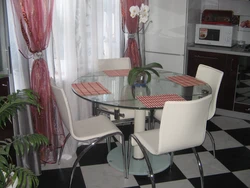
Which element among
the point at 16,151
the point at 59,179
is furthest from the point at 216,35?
the point at 16,151

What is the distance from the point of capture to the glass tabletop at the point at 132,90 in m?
2.58

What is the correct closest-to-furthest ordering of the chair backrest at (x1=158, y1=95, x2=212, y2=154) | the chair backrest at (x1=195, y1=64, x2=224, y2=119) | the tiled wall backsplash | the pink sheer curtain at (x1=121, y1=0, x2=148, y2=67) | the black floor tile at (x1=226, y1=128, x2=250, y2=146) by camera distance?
1. the chair backrest at (x1=158, y1=95, x2=212, y2=154)
2. the chair backrest at (x1=195, y1=64, x2=224, y2=119)
3. the black floor tile at (x1=226, y1=128, x2=250, y2=146)
4. the pink sheer curtain at (x1=121, y1=0, x2=148, y2=67)
5. the tiled wall backsplash

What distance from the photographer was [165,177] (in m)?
2.95

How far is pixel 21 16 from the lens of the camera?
9.05 ft

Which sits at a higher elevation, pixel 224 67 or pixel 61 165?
pixel 224 67

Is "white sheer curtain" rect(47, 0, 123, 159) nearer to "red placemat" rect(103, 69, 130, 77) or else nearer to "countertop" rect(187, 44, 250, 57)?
"red placemat" rect(103, 69, 130, 77)

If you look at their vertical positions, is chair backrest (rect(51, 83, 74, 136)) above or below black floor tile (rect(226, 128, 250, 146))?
above

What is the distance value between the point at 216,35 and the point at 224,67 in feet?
1.40

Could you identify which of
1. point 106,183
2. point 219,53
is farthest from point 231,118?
point 106,183

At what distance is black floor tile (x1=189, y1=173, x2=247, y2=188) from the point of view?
2.82 metres

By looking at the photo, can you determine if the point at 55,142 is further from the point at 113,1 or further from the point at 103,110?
the point at 113,1

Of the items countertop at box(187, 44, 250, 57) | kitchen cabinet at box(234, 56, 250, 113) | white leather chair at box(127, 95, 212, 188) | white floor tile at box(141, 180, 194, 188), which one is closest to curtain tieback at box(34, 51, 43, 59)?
white leather chair at box(127, 95, 212, 188)

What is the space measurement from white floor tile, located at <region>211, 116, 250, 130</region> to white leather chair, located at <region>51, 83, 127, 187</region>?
5.25 ft

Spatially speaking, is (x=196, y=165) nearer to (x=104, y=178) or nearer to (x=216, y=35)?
(x=104, y=178)
